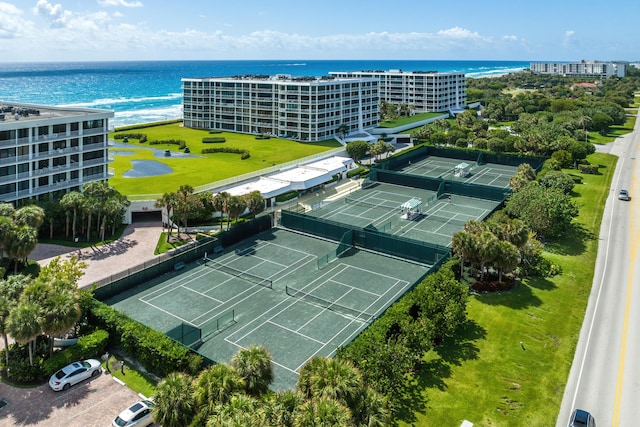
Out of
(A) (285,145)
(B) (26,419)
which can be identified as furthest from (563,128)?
(B) (26,419)

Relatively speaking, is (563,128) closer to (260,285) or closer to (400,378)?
(260,285)

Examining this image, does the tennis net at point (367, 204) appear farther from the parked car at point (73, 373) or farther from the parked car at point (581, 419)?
the parked car at point (73, 373)

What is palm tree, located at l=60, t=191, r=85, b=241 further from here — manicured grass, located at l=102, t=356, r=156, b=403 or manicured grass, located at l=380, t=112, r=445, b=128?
manicured grass, located at l=380, t=112, r=445, b=128

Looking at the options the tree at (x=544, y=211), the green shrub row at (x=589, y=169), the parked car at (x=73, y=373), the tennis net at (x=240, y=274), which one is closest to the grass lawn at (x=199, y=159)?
the tennis net at (x=240, y=274)

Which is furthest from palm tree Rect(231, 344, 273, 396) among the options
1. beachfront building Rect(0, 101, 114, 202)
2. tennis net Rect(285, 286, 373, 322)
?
beachfront building Rect(0, 101, 114, 202)

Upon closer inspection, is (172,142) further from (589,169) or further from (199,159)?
(589,169)
